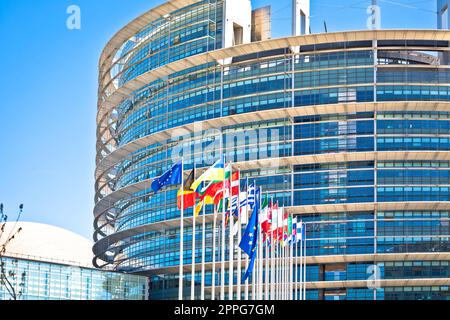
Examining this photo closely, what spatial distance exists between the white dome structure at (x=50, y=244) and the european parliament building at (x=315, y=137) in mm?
18120

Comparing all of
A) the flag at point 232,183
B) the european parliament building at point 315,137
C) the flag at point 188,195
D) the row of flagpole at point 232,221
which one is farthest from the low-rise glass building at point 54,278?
the flag at point 188,195

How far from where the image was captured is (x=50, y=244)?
120 meters

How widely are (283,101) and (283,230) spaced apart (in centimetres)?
2907

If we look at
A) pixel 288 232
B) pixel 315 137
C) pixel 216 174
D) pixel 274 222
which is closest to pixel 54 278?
pixel 288 232

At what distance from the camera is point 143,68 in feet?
340

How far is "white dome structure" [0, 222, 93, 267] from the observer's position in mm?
115688

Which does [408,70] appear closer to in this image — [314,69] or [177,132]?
[314,69]

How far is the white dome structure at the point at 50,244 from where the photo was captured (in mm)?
115688

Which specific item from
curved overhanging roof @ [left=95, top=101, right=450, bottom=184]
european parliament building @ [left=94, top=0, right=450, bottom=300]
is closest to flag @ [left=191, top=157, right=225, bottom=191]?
european parliament building @ [left=94, top=0, right=450, bottom=300]

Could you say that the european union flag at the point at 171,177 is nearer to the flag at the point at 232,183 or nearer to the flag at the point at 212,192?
the flag at the point at 212,192

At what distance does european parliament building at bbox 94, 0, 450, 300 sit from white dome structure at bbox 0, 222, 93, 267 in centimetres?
1812

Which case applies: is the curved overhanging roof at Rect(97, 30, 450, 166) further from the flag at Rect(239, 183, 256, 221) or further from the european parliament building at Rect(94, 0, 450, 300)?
the flag at Rect(239, 183, 256, 221)
